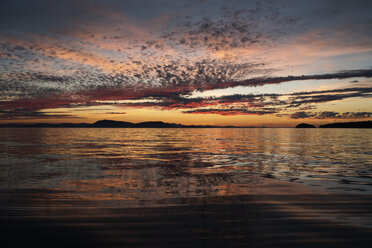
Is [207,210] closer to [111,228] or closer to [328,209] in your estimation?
[111,228]

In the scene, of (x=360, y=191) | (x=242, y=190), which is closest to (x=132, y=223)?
(x=242, y=190)

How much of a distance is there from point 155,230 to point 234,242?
2187mm

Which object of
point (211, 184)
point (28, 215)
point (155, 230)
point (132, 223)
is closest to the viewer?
point (155, 230)

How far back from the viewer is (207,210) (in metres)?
8.13

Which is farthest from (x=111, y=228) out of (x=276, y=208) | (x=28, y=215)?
(x=276, y=208)

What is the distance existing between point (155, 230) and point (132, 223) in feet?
2.90

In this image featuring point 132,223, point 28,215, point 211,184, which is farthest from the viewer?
point 211,184

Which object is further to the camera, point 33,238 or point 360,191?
point 360,191

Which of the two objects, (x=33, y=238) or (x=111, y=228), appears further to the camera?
(x=111, y=228)

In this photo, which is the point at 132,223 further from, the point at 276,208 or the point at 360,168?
the point at 360,168

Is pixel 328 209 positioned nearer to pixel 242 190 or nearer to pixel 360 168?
pixel 242 190

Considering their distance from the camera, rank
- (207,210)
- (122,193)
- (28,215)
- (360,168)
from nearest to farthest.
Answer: (28,215)
(207,210)
(122,193)
(360,168)

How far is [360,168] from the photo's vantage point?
17.0 meters

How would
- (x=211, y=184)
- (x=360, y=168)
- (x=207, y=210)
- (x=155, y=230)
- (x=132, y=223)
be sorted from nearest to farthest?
1. (x=155, y=230)
2. (x=132, y=223)
3. (x=207, y=210)
4. (x=211, y=184)
5. (x=360, y=168)
